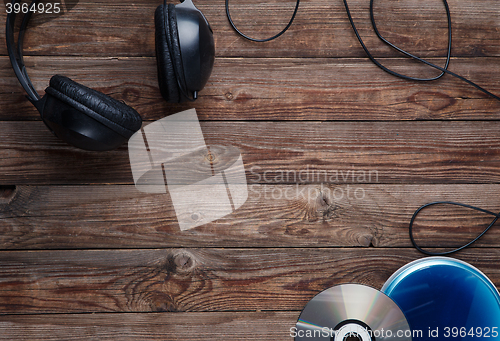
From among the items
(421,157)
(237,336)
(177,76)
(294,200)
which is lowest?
(237,336)

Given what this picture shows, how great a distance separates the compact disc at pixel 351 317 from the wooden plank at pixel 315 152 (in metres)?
0.26

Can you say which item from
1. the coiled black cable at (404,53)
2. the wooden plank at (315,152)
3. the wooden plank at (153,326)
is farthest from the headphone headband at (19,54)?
the coiled black cable at (404,53)

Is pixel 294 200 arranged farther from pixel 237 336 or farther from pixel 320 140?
pixel 237 336

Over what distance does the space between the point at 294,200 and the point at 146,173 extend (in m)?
0.34

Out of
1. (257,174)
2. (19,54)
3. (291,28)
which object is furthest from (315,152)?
(19,54)

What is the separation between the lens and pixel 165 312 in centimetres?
72

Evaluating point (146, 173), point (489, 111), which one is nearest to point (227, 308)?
point (146, 173)

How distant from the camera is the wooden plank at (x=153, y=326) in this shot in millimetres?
716

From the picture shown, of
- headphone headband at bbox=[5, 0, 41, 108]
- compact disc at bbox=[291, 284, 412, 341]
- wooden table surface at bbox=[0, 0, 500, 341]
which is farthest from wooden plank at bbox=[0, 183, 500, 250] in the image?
headphone headband at bbox=[5, 0, 41, 108]

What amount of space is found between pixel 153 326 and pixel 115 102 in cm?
50

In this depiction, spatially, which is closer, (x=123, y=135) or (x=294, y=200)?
(x=123, y=135)

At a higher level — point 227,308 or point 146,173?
point 146,173

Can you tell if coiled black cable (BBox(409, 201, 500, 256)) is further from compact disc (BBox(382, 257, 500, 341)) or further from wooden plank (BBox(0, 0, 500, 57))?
wooden plank (BBox(0, 0, 500, 57))

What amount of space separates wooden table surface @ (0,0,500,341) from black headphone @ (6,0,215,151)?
0.11m
